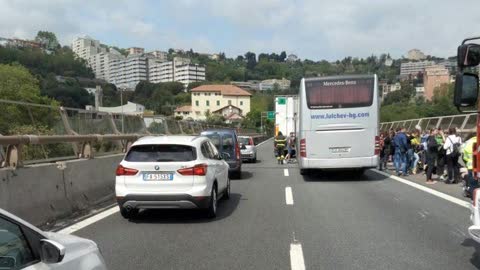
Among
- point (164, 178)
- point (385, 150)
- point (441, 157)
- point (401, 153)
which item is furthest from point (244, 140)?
point (164, 178)

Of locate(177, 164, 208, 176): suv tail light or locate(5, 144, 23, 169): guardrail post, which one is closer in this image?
locate(5, 144, 23, 169): guardrail post

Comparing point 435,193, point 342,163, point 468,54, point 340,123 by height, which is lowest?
point 435,193

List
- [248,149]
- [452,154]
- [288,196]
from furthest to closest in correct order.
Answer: [248,149] → [452,154] → [288,196]

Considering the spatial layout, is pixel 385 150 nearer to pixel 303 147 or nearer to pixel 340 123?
pixel 340 123

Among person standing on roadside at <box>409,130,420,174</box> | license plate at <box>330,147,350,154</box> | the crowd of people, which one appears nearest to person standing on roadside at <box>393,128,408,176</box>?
the crowd of people

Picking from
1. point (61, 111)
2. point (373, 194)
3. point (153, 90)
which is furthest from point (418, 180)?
point (153, 90)

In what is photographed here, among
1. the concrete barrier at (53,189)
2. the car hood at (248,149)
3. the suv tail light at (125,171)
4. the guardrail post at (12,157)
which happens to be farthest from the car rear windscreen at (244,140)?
the guardrail post at (12,157)

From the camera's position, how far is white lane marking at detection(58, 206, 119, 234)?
8470 mm

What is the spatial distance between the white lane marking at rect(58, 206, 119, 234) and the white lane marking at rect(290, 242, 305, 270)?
3.51 metres

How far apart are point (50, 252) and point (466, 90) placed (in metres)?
4.74

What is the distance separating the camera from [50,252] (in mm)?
3092

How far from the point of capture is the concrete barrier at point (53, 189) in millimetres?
8164

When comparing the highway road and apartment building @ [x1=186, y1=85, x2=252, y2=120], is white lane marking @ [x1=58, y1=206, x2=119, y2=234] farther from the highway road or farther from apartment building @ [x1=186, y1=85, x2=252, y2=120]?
apartment building @ [x1=186, y1=85, x2=252, y2=120]

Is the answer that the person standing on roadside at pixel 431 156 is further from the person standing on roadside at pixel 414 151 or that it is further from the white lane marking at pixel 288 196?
the white lane marking at pixel 288 196
